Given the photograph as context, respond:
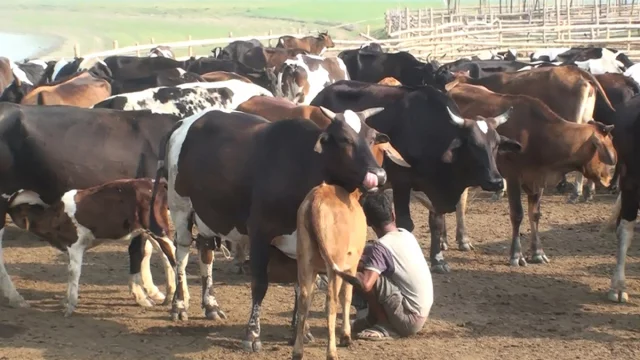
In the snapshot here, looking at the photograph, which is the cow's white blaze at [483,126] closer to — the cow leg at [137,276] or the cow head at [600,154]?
the cow head at [600,154]

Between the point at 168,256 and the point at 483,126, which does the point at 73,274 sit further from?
the point at 483,126

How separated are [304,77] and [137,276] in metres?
9.12

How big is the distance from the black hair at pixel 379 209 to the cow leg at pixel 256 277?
841mm

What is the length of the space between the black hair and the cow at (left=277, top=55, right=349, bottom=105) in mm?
9650

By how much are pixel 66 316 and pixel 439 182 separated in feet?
12.4

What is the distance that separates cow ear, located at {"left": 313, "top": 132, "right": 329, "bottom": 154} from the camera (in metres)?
6.93

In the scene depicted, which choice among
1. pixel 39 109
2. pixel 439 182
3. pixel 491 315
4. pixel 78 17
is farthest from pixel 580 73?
pixel 78 17

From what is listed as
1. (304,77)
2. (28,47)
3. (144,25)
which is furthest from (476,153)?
(144,25)

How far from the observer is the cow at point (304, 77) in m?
17.6

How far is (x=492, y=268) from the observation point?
34.6 feet

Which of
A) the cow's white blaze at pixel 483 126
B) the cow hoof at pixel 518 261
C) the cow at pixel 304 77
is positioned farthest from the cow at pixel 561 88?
the cow at pixel 304 77

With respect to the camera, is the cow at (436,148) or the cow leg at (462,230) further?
the cow leg at (462,230)

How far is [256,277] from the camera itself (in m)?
7.38

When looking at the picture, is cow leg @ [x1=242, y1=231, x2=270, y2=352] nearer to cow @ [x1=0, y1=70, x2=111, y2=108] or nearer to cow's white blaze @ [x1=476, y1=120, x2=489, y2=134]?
cow's white blaze @ [x1=476, y1=120, x2=489, y2=134]
